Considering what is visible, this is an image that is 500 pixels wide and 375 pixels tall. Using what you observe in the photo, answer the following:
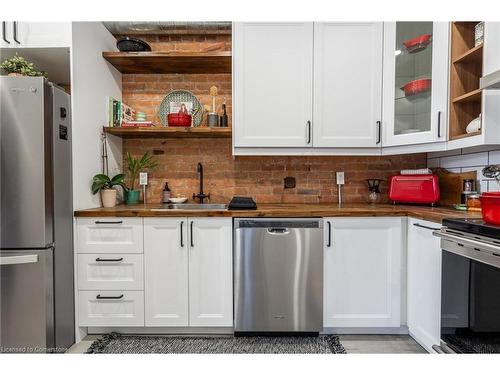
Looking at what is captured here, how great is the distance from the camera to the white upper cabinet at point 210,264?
2.04 metres

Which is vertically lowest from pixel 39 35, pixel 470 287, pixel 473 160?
pixel 470 287

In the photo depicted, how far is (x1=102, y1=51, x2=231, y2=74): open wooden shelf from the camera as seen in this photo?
7.67 feet

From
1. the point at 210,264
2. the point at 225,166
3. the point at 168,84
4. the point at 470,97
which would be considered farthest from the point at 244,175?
the point at 470,97

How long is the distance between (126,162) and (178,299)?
1.35 metres

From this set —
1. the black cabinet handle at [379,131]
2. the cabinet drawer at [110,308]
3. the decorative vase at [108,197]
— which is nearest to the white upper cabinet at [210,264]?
the cabinet drawer at [110,308]

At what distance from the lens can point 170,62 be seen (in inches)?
96.7

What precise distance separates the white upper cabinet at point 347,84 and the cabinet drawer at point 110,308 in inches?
69.5

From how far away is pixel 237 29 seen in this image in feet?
7.48

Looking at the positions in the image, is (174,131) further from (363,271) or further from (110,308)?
(363,271)

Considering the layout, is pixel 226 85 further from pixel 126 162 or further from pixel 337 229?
pixel 337 229

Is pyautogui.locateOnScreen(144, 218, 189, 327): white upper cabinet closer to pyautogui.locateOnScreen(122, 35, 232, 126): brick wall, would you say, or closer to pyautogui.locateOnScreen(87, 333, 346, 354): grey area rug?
pyautogui.locateOnScreen(87, 333, 346, 354): grey area rug

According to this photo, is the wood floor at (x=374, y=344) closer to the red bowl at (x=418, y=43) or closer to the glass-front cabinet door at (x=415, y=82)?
the glass-front cabinet door at (x=415, y=82)

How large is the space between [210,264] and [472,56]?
215 centimetres
